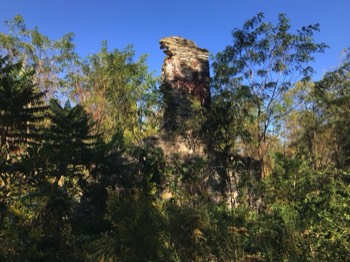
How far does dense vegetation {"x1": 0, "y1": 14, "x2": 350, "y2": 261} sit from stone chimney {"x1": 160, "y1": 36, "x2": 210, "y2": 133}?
546mm

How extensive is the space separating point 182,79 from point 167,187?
4105 millimetres

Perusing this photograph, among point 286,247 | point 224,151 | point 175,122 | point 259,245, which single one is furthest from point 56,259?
point 175,122

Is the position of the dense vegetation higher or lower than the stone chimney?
lower

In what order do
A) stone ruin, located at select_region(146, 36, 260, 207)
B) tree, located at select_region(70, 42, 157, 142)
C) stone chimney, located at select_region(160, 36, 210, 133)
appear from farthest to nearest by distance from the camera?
1. tree, located at select_region(70, 42, 157, 142)
2. stone chimney, located at select_region(160, 36, 210, 133)
3. stone ruin, located at select_region(146, 36, 260, 207)

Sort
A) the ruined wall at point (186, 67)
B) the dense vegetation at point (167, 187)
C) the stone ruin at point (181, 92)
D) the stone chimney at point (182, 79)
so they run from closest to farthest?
the dense vegetation at point (167, 187) → the stone ruin at point (181, 92) → the stone chimney at point (182, 79) → the ruined wall at point (186, 67)

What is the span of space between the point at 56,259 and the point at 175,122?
6196 mm

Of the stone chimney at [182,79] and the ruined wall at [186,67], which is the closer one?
the stone chimney at [182,79]

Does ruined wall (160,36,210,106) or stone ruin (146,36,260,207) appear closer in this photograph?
stone ruin (146,36,260,207)

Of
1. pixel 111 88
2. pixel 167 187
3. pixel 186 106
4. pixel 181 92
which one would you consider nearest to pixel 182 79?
pixel 181 92

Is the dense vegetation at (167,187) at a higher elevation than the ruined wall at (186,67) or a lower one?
lower

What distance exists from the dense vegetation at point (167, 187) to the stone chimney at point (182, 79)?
0.55 m

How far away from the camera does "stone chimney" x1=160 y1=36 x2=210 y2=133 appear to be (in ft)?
34.3

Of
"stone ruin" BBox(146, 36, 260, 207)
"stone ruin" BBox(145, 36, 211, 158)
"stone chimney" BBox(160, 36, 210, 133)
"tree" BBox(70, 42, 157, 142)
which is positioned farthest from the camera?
"tree" BBox(70, 42, 157, 142)

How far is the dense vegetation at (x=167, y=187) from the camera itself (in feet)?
13.2
